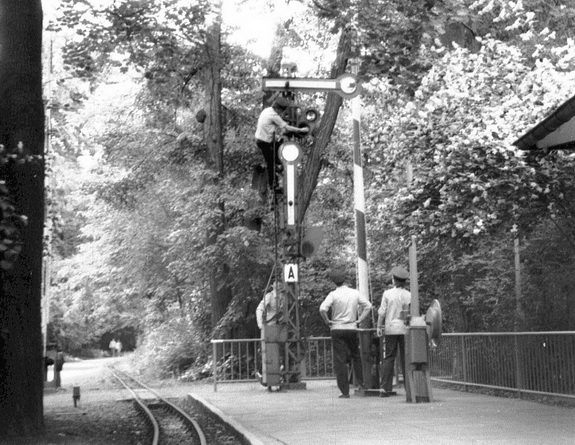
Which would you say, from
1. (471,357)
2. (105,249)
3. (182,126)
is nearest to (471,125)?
(471,357)

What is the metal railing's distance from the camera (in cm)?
1382

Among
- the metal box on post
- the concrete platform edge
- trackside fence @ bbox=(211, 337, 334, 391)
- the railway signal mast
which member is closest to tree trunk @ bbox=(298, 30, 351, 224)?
trackside fence @ bbox=(211, 337, 334, 391)

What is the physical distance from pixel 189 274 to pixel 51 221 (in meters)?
5.59

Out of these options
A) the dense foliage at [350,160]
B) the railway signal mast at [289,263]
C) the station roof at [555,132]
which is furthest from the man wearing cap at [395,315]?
the station roof at [555,132]

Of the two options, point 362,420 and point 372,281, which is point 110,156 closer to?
point 372,281

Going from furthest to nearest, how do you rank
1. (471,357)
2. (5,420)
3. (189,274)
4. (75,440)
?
(189,274)
(471,357)
(75,440)
(5,420)

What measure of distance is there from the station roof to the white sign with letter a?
22.3 feet

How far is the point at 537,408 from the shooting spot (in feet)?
44.6

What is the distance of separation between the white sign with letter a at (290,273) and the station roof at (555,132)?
679cm

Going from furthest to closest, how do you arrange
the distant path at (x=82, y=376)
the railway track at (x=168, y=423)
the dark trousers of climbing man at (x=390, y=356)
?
the distant path at (x=82, y=376) → the dark trousers of climbing man at (x=390, y=356) → the railway track at (x=168, y=423)

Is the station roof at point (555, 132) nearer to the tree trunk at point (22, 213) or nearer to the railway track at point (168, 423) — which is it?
the railway track at point (168, 423)

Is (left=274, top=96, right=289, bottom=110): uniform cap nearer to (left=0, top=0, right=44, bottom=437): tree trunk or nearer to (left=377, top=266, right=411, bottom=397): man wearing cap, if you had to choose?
(left=377, top=266, right=411, bottom=397): man wearing cap

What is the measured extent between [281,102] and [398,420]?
23.7ft

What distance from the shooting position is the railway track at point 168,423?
45.3 feet
